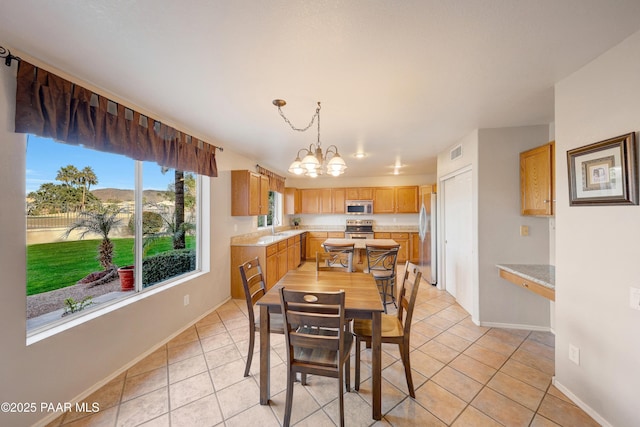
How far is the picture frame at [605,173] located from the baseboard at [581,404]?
1.47m

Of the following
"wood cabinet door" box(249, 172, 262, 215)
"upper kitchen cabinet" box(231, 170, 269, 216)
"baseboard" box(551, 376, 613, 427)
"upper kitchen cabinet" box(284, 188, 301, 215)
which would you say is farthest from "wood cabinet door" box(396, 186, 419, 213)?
"baseboard" box(551, 376, 613, 427)

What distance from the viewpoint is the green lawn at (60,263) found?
1732 millimetres

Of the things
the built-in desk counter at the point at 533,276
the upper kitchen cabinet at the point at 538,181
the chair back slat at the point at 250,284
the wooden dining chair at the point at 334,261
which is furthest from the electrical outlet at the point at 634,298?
the chair back slat at the point at 250,284

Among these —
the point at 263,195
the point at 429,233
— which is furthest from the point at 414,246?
the point at 263,195

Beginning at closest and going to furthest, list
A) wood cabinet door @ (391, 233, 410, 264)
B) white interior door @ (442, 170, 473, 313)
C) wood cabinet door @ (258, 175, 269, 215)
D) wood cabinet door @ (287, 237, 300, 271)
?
1. white interior door @ (442, 170, 473, 313)
2. wood cabinet door @ (258, 175, 269, 215)
3. wood cabinet door @ (287, 237, 300, 271)
4. wood cabinet door @ (391, 233, 410, 264)

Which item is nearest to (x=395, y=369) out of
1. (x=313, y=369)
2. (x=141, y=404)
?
(x=313, y=369)

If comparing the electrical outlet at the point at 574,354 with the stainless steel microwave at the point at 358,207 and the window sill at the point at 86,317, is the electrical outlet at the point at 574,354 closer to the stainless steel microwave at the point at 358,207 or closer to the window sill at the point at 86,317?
the window sill at the point at 86,317

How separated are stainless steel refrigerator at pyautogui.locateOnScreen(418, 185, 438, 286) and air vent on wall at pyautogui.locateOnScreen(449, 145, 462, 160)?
0.89m

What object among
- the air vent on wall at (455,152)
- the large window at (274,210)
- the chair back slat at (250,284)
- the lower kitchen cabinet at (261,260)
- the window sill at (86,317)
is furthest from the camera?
the large window at (274,210)

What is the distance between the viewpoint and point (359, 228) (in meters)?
6.84

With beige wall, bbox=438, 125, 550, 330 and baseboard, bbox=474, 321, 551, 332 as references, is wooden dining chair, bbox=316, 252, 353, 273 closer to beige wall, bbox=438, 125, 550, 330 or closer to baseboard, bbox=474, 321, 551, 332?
beige wall, bbox=438, 125, 550, 330

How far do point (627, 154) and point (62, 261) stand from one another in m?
4.12

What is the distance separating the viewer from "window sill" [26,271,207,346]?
1664mm

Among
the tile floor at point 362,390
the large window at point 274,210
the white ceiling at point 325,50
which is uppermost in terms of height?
the white ceiling at point 325,50
